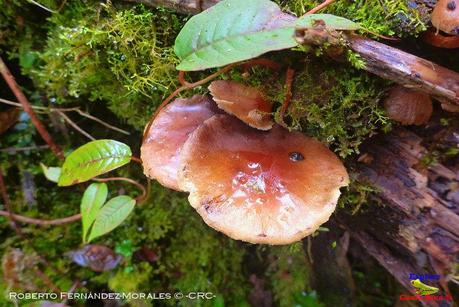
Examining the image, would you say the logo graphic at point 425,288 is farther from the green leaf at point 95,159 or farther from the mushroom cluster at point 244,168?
the green leaf at point 95,159

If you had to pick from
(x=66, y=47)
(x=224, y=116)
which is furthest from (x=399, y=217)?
(x=66, y=47)

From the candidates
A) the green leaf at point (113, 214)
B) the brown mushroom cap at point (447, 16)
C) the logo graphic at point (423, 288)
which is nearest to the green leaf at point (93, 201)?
the green leaf at point (113, 214)

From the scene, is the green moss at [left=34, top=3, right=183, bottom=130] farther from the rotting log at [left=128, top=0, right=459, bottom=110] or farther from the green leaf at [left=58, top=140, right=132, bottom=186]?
the rotting log at [left=128, top=0, right=459, bottom=110]

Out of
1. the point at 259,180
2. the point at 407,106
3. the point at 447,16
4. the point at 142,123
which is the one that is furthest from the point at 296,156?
the point at 142,123

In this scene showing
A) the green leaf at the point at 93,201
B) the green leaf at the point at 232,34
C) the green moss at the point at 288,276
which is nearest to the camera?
the green leaf at the point at 232,34

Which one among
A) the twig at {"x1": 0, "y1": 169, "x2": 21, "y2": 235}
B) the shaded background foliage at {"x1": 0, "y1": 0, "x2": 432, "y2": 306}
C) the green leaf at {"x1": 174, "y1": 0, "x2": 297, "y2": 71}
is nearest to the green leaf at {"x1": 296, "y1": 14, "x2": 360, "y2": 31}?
the green leaf at {"x1": 174, "y1": 0, "x2": 297, "y2": 71}

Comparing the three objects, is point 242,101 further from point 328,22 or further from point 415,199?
point 415,199

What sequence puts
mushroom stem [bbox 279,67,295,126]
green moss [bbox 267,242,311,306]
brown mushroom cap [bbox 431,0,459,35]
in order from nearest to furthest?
brown mushroom cap [bbox 431,0,459,35], mushroom stem [bbox 279,67,295,126], green moss [bbox 267,242,311,306]
